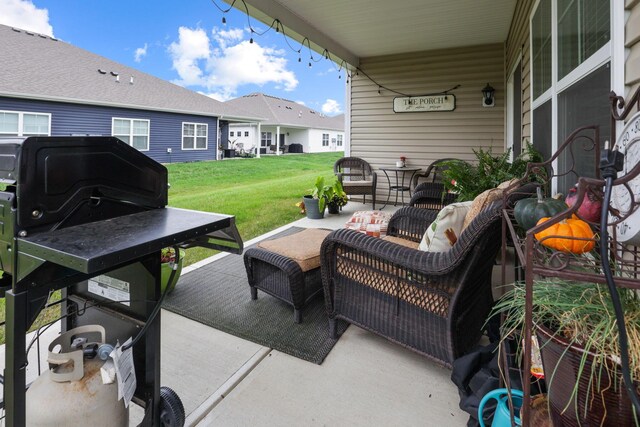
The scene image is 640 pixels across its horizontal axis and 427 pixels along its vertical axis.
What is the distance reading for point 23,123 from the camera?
31.1 feet

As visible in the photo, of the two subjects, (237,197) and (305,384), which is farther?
(237,197)

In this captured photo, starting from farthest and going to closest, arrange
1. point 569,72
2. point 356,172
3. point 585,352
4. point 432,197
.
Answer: point 356,172 < point 432,197 < point 569,72 < point 585,352

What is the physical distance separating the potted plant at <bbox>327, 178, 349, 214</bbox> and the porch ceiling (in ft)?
7.24

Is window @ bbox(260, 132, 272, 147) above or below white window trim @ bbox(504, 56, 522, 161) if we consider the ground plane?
above

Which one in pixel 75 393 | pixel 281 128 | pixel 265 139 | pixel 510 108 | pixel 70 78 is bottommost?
pixel 75 393

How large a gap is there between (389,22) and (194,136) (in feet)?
39.1

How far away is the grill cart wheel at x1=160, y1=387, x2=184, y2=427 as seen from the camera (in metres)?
1.32

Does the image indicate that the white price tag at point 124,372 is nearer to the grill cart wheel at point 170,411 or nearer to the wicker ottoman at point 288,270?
the grill cart wheel at point 170,411

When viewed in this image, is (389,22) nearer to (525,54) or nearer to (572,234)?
(525,54)

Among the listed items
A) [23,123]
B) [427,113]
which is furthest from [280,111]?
[427,113]

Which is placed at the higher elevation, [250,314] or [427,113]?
[427,113]

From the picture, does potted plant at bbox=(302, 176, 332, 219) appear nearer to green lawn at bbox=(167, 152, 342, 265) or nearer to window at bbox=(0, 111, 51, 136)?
green lawn at bbox=(167, 152, 342, 265)

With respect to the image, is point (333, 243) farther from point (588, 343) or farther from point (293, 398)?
point (588, 343)

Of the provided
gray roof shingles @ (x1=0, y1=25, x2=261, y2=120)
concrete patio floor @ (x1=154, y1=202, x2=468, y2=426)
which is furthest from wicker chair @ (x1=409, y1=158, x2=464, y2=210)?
gray roof shingles @ (x1=0, y1=25, x2=261, y2=120)
